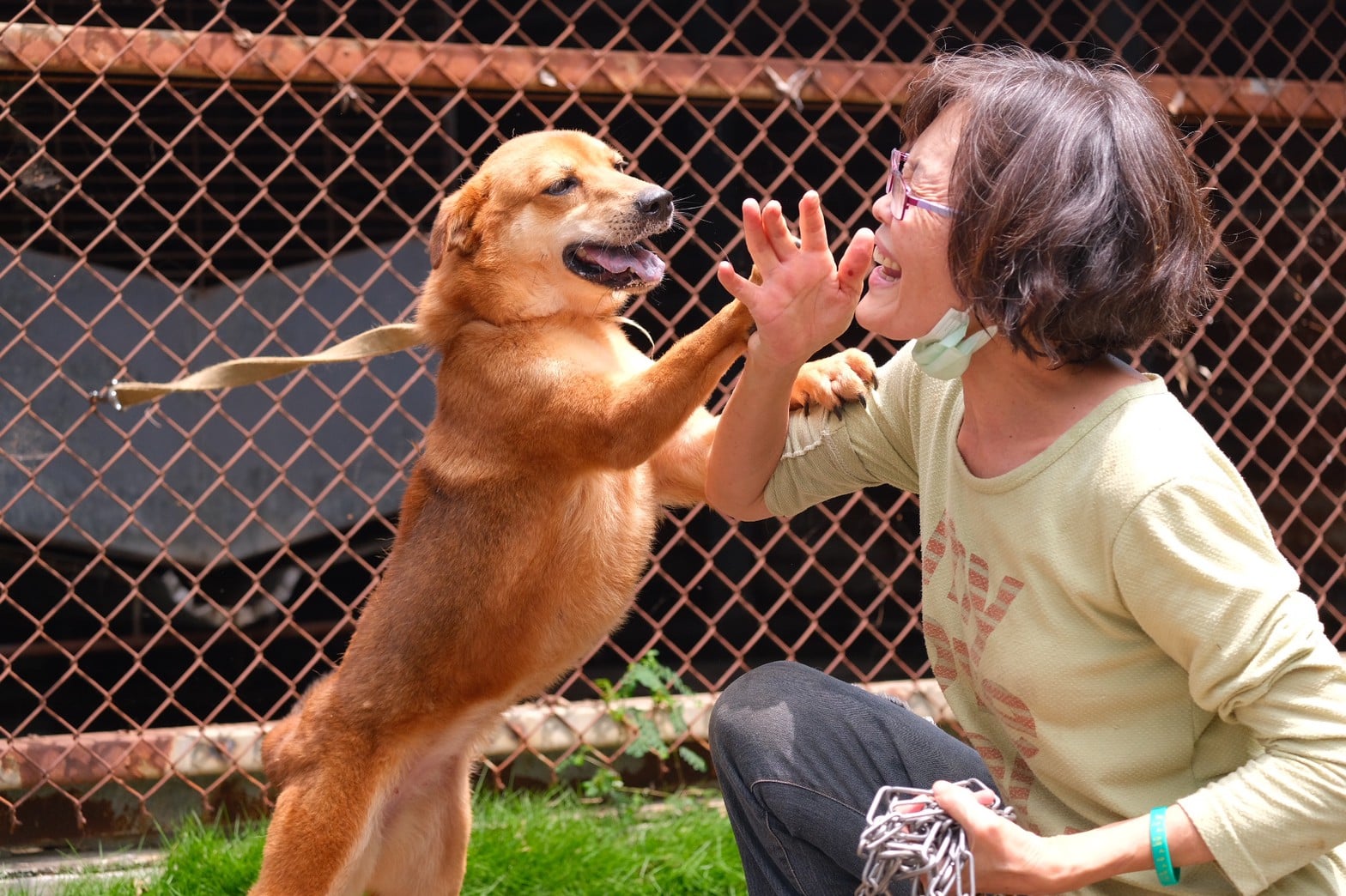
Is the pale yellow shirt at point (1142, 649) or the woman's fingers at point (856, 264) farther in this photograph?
the woman's fingers at point (856, 264)

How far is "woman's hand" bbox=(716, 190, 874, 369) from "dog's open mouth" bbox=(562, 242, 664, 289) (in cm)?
95

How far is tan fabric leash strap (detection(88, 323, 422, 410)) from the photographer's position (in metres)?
2.83

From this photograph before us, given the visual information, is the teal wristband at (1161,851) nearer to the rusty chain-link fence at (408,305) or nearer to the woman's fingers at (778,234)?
the woman's fingers at (778,234)

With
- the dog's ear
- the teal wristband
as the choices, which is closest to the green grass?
the dog's ear

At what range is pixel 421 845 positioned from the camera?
9.57 ft

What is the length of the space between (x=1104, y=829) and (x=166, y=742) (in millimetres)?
2767

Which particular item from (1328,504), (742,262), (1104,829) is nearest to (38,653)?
(742,262)

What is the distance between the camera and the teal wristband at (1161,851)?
1617mm

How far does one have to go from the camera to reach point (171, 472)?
222 inches

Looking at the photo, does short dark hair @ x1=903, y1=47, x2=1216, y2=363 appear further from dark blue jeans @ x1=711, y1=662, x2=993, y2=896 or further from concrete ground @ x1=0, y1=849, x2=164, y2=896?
concrete ground @ x1=0, y1=849, x2=164, y2=896

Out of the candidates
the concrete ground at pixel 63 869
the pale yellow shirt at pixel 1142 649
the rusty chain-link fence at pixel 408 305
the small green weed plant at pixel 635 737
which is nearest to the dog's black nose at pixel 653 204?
the rusty chain-link fence at pixel 408 305

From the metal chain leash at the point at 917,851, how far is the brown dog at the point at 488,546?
1103mm

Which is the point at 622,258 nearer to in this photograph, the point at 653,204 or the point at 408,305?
the point at 653,204

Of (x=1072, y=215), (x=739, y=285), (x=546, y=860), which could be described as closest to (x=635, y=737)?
(x=546, y=860)
